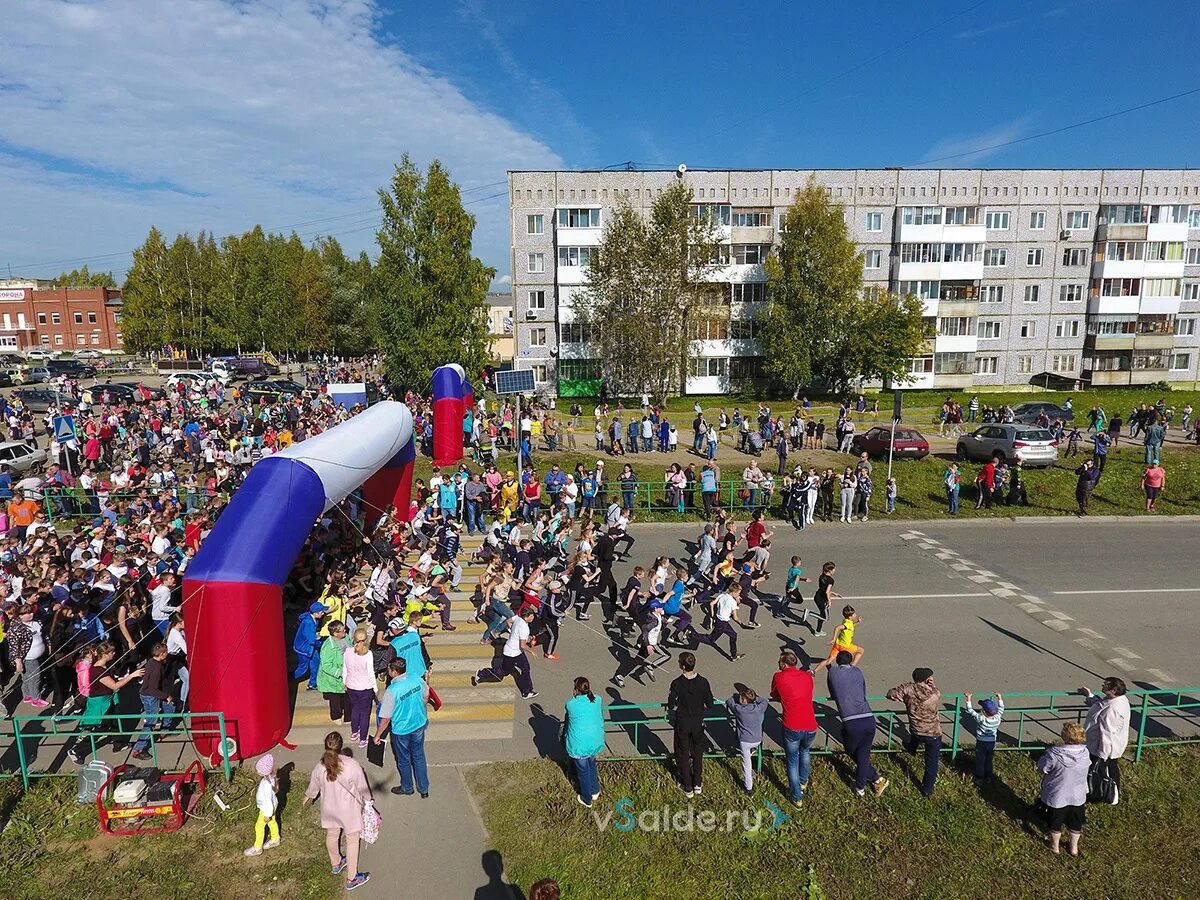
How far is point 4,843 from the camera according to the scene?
7.57 metres

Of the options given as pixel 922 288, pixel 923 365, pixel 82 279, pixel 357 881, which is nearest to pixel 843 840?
pixel 357 881

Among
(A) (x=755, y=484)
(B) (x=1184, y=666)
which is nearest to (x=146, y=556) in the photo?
(A) (x=755, y=484)

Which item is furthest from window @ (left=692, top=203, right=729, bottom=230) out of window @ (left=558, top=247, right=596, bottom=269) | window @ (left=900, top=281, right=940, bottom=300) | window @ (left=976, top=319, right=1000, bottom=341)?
window @ (left=976, top=319, right=1000, bottom=341)

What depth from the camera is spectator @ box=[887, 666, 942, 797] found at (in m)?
→ 8.05

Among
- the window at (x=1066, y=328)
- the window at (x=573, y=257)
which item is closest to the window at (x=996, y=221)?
the window at (x=1066, y=328)

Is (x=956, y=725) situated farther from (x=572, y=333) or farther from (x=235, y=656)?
(x=572, y=333)

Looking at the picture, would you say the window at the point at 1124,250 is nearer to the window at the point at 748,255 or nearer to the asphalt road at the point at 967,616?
the window at the point at 748,255

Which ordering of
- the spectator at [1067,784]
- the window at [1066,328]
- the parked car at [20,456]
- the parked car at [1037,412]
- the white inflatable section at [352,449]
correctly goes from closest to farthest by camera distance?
the spectator at [1067,784], the white inflatable section at [352,449], the parked car at [20,456], the parked car at [1037,412], the window at [1066,328]

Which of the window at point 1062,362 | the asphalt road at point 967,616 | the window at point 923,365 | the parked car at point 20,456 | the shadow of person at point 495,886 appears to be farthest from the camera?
the window at point 1062,362

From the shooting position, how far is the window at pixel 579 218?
48.5 m

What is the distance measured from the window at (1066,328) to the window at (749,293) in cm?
2273

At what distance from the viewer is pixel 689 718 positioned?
7887mm

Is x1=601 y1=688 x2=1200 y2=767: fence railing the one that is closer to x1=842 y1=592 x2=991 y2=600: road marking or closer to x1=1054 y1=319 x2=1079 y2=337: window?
x1=842 y1=592 x2=991 y2=600: road marking

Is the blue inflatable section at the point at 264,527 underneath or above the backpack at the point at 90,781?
above
